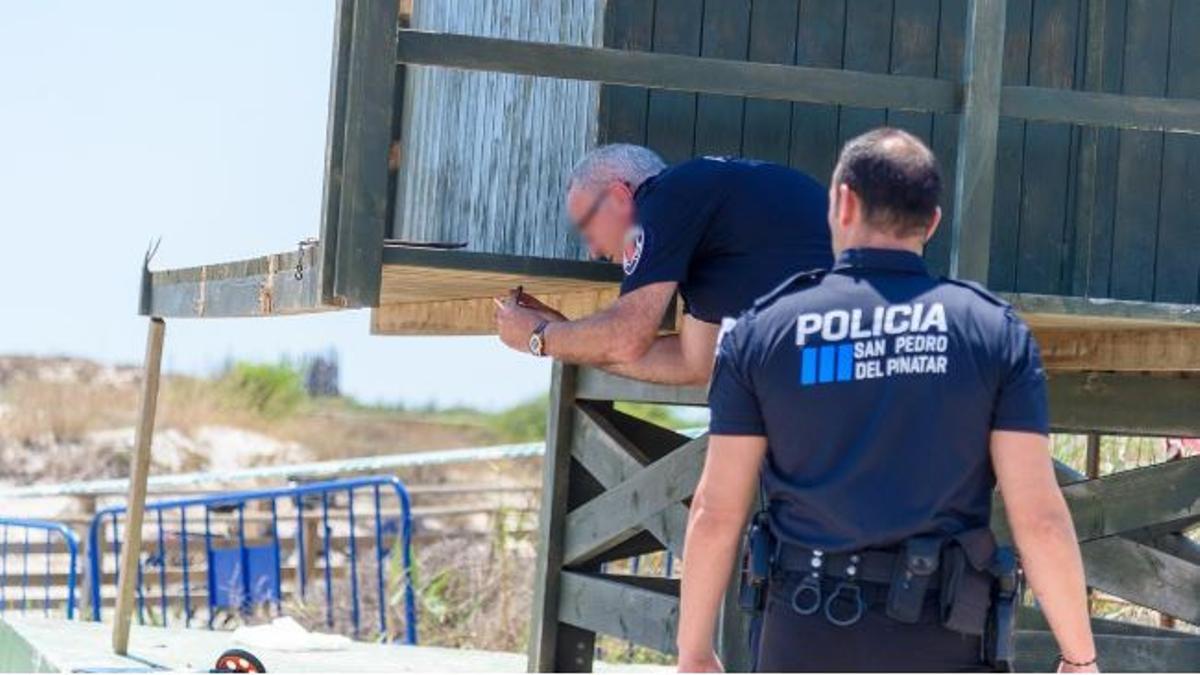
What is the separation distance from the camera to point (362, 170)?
5852 mm

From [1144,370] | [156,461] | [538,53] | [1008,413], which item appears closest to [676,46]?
[538,53]

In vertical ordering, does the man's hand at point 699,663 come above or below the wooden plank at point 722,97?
below

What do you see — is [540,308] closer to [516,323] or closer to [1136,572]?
[516,323]

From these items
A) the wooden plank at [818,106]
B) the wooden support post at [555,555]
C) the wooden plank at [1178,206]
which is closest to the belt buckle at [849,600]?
the wooden plank at [818,106]

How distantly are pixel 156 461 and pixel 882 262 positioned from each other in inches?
1252

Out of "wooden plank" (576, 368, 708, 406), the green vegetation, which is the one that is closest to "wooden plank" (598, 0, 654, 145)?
"wooden plank" (576, 368, 708, 406)

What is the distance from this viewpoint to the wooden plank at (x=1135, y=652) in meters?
7.74

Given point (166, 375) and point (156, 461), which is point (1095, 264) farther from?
point (166, 375)

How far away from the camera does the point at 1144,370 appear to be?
759 centimetres

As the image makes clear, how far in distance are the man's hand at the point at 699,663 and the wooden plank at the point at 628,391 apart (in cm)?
282

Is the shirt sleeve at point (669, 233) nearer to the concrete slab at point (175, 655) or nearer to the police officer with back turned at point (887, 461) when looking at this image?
the police officer with back turned at point (887, 461)

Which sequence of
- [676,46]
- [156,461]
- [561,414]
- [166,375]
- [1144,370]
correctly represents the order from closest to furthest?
[676,46], [1144,370], [561,414], [156,461], [166,375]

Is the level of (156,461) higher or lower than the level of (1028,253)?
lower

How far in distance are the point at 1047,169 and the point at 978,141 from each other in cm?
88
